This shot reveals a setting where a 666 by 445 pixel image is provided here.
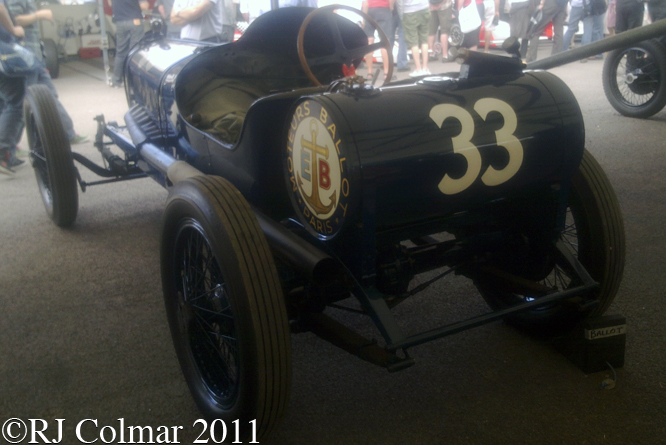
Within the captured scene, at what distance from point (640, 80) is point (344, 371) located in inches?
192

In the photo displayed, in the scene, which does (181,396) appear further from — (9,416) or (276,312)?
(276,312)

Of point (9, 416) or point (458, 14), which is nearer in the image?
point (9, 416)

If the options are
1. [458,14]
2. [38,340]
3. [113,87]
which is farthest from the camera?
[458,14]

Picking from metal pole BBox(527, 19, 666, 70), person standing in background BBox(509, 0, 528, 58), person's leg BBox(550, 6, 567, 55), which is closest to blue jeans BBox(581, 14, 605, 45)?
person's leg BBox(550, 6, 567, 55)

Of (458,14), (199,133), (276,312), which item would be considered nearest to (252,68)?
(199,133)

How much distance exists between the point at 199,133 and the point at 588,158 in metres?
1.50

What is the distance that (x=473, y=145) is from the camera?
1.60 metres

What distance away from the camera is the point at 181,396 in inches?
75.8

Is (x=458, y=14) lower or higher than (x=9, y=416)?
higher

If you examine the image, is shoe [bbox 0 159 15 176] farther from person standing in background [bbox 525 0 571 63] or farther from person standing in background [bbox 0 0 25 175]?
person standing in background [bbox 525 0 571 63]

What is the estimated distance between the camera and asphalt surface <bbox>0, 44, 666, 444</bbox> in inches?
68.8

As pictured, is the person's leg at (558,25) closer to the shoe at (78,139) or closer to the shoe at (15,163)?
the shoe at (78,139)

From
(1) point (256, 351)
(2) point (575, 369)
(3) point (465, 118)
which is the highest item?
(3) point (465, 118)

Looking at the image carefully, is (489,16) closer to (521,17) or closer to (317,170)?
(521,17)
